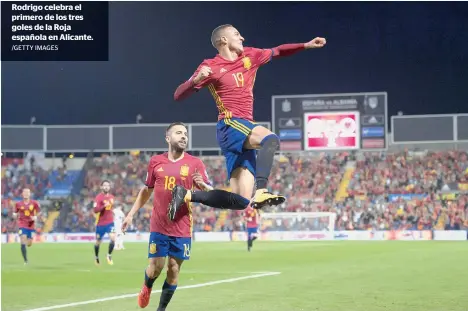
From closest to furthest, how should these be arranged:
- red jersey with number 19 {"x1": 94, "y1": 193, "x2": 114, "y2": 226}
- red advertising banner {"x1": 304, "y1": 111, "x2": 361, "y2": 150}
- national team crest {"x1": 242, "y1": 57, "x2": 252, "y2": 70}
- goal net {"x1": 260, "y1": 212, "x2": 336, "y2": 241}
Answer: national team crest {"x1": 242, "y1": 57, "x2": 252, "y2": 70} < red jersey with number 19 {"x1": 94, "y1": 193, "x2": 114, "y2": 226} < goal net {"x1": 260, "y1": 212, "x2": 336, "y2": 241} < red advertising banner {"x1": 304, "y1": 111, "x2": 361, "y2": 150}

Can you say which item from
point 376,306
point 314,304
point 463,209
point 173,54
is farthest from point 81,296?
point 173,54

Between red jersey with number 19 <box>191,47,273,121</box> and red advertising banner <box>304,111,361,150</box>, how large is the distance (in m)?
40.7

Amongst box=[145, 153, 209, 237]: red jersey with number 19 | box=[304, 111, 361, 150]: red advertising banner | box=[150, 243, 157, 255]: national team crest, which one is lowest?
box=[150, 243, 157, 255]: national team crest

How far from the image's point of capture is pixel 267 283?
60.3ft

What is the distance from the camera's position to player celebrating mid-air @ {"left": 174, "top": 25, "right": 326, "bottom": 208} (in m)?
9.97

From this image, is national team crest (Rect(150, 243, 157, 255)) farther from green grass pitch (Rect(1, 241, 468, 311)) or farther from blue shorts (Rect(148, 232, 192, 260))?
green grass pitch (Rect(1, 241, 468, 311))

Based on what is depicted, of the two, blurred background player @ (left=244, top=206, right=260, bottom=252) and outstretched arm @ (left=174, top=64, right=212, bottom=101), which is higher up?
outstretched arm @ (left=174, top=64, right=212, bottom=101)

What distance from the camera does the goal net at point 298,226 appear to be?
48844mm

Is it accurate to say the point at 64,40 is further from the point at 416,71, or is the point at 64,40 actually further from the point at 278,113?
the point at 416,71

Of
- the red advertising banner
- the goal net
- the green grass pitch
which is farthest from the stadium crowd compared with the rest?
the green grass pitch

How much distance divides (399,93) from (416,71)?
105 inches

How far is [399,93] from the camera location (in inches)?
2463

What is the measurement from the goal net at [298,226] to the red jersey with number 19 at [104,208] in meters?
23.9

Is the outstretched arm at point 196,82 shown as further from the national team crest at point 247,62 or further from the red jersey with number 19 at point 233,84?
the national team crest at point 247,62
